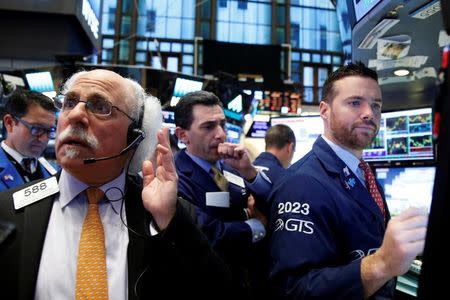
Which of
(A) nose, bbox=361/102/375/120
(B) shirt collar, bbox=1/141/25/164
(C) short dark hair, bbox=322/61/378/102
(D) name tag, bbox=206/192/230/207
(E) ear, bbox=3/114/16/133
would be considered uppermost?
(C) short dark hair, bbox=322/61/378/102

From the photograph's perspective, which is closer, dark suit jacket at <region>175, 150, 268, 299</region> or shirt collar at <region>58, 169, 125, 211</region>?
shirt collar at <region>58, 169, 125, 211</region>

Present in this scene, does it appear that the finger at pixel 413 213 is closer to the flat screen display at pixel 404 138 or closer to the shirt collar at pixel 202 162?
the shirt collar at pixel 202 162

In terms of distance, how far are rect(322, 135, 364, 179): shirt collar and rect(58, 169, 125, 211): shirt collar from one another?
0.82 meters

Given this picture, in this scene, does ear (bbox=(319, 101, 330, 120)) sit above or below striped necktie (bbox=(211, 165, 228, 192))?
above

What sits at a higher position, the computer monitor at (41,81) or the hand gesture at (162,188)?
the computer monitor at (41,81)

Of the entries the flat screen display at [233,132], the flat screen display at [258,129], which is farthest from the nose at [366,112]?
the flat screen display at [258,129]

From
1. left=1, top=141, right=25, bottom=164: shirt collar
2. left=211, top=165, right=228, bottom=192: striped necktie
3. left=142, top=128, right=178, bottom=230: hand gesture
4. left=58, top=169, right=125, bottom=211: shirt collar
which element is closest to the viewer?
left=142, top=128, right=178, bottom=230: hand gesture

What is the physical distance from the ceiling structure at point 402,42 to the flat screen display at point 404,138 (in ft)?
0.33

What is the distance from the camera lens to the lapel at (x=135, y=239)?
1261 millimetres

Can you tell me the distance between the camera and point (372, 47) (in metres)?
2.22

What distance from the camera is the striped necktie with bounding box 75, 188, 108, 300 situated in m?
1.21

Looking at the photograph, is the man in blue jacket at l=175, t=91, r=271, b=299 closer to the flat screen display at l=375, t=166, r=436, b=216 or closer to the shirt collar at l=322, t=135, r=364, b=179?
the shirt collar at l=322, t=135, r=364, b=179

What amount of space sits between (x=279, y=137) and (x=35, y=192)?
→ 2175 mm

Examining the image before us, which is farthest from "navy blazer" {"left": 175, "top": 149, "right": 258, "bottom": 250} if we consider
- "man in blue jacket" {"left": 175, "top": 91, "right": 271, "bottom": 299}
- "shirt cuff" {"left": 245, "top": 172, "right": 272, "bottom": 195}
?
"shirt cuff" {"left": 245, "top": 172, "right": 272, "bottom": 195}
